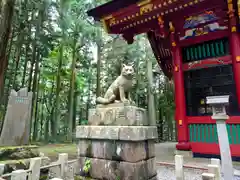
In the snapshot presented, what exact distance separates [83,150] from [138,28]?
5.26 meters

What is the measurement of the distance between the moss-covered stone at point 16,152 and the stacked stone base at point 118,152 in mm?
2142

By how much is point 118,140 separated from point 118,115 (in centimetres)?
46

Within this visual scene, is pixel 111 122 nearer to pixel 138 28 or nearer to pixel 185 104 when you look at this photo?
pixel 185 104

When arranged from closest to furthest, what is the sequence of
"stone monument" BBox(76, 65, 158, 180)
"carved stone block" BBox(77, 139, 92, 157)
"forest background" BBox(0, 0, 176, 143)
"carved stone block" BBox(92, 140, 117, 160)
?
"stone monument" BBox(76, 65, 158, 180), "carved stone block" BBox(92, 140, 117, 160), "carved stone block" BBox(77, 139, 92, 157), "forest background" BBox(0, 0, 176, 143)

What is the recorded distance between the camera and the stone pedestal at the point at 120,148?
281 cm

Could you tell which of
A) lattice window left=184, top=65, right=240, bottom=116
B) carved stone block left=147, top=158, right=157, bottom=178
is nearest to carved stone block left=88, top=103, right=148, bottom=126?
carved stone block left=147, top=158, right=157, bottom=178

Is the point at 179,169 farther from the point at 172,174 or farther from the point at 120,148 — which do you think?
the point at 120,148

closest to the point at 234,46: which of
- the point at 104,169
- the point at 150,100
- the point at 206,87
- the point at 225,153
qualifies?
the point at 206,87

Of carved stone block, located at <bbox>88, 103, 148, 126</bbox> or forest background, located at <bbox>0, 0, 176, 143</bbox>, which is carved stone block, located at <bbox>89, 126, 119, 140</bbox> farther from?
forest background, located at <bbox>0, 0, 176, 143</bbox>

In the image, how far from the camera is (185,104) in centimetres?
598

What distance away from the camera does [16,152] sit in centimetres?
441

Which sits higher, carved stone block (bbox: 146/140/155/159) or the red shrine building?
the red shrine building

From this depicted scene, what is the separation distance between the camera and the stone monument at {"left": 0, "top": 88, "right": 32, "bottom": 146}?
4832mm

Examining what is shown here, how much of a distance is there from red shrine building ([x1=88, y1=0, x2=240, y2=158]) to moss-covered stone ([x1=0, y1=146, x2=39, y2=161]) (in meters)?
4.56
